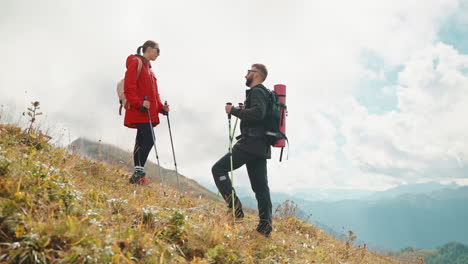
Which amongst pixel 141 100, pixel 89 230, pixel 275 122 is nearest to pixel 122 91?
pixel 141 100

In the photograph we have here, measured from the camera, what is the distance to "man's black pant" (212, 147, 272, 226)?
258 inches

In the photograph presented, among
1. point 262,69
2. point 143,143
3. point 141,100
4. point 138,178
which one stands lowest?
point 138,178

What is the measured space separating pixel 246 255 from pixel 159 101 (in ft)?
17.8

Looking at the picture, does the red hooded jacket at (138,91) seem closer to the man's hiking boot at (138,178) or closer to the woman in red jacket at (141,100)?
the woman in red jacket at (141,100)

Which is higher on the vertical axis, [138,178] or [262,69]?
[262,69]

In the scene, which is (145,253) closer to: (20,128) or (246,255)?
(246,255)

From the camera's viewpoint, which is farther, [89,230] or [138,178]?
[138,178]

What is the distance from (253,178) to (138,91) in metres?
3.89

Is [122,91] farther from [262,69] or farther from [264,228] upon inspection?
[264,228]

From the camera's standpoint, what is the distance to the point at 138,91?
26.9 ft

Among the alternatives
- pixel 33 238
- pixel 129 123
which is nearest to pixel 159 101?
pixel 129 123

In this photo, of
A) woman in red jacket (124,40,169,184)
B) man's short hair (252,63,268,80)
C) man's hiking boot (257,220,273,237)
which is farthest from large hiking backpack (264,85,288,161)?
woman in red jacket (124,40,169,184)

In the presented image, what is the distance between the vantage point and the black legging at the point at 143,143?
816 cm

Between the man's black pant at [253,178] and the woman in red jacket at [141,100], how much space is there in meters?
2.50
